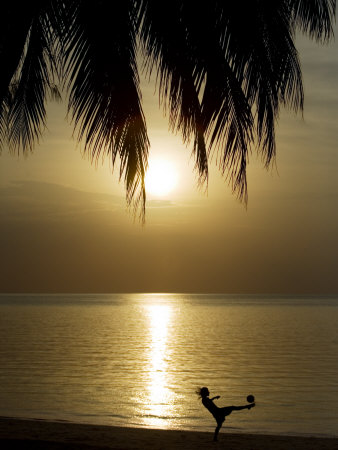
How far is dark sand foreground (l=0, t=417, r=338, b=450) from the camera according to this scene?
12930 millimetres

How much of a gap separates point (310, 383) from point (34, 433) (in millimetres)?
17170

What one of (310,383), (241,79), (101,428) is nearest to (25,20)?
(241,79)

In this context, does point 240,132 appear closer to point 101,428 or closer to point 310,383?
point 101,428

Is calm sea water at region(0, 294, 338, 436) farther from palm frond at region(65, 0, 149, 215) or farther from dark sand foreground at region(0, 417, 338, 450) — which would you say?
palm frond at region(65, 0, 149, 215)

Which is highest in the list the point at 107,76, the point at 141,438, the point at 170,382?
the point at 107,76

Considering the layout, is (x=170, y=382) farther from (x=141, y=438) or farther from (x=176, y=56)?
(x=176, y=56)

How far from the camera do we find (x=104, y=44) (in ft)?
26.3

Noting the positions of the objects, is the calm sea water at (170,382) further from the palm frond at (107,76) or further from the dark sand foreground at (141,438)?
the palm frond at (107,76)

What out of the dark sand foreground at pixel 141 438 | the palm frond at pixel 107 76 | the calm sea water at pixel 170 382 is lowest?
the calm sea water at pixel 170 382

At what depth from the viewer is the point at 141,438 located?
14.1 m

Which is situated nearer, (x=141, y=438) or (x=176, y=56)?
(x=176, y=56)

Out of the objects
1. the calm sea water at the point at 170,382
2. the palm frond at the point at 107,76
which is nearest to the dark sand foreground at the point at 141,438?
the calm sea water at the point at 170,382

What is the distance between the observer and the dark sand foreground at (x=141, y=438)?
42.4ft

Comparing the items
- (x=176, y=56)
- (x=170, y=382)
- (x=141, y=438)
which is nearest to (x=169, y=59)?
(x=176, y=56)
